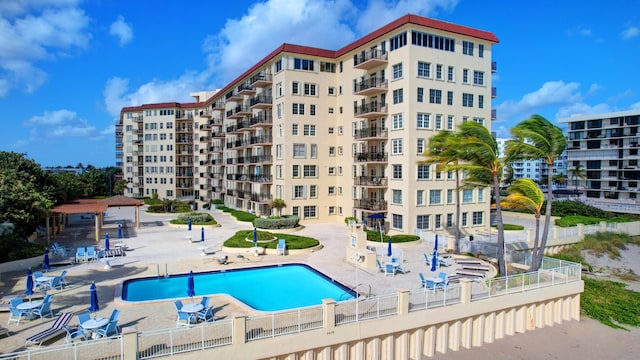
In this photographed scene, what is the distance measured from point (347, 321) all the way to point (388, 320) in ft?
5.80

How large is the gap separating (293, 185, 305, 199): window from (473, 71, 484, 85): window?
19965 millimetres

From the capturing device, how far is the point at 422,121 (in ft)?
116

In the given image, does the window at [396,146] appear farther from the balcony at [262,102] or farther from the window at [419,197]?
the balcony at [262,102]

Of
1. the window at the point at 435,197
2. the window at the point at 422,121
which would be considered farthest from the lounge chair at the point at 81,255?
the window at the point at 435,197

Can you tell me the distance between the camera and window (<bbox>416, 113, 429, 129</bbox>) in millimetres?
35062

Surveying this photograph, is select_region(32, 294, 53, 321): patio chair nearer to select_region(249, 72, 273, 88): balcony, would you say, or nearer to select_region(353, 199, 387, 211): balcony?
select_region(353, 199, 387, 211): balcony

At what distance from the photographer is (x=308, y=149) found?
43.7 meters

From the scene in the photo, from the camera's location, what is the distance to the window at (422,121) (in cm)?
3506

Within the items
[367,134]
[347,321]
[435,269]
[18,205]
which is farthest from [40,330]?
[367,134]

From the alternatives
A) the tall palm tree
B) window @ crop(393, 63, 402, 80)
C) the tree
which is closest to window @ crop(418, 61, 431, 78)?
window @ crop(393, 63, 402, 80)

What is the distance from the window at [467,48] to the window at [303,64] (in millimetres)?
15296

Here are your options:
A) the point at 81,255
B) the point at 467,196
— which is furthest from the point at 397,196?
the point at 81,255

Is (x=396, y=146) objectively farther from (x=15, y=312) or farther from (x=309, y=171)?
(x=15, y=312)

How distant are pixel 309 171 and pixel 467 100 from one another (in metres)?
17.3
